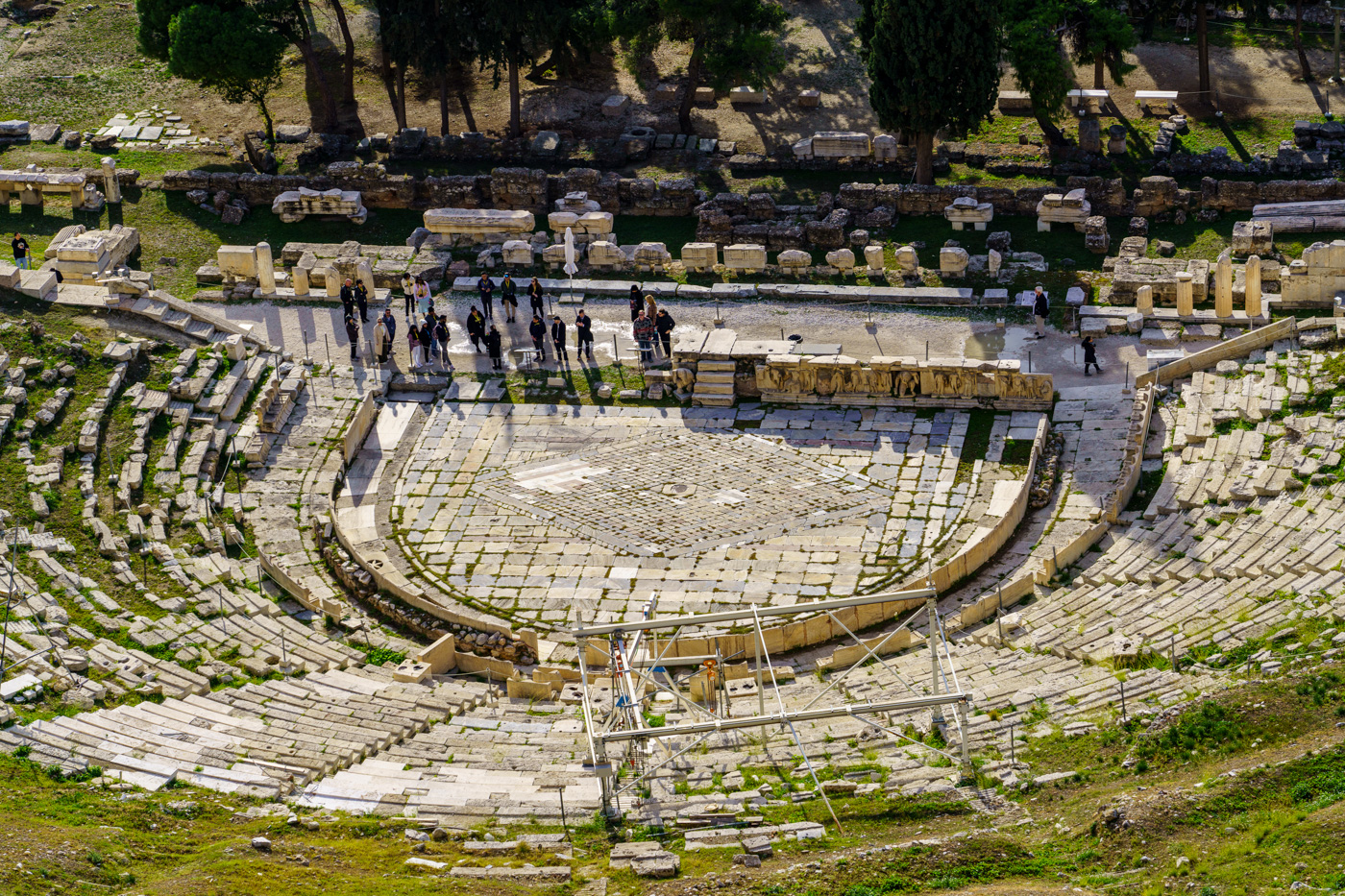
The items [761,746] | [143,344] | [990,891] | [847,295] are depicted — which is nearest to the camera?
[990,891]

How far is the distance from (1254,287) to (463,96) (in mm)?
29077

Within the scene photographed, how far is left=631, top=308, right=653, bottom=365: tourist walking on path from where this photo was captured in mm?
53531

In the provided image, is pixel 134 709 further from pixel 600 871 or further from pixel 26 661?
pixel 600 871

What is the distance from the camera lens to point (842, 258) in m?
57.5

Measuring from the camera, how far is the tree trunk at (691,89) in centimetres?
6700

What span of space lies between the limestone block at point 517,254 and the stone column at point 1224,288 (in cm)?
1906

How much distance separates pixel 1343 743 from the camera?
31.4 metres

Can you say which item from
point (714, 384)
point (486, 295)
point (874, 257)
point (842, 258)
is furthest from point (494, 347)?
point (874, 257)

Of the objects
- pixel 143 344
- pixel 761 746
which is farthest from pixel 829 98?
pixel 761 746

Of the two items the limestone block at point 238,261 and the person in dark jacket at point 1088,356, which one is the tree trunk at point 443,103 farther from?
the person in dark jacket at point 1088,356

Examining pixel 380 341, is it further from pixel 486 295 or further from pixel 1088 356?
pixel 1088 356

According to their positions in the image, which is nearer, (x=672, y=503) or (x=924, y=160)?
(x=672, y=503)

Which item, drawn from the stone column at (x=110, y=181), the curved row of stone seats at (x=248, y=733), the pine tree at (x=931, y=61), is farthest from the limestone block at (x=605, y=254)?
the curved row of stone seats at (x=248, y=733)

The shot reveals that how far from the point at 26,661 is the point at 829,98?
39910 mm
